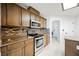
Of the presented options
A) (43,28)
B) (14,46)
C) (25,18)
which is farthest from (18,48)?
(25,18)

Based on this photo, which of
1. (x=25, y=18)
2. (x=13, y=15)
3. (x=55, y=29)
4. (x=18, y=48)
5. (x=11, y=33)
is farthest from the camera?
(x=25, y=18)

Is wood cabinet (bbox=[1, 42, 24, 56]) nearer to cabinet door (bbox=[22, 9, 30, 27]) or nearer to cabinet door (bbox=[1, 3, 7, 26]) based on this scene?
cabinet door (bbox=[1, 3, 7, 26])

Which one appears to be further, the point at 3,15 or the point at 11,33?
the point at 11,33

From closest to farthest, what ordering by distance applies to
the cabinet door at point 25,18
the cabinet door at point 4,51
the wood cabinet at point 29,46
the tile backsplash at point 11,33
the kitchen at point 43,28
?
the cabinet door at point 4,51, the kitchen at point 43,28, the tile backsplash at point 11,33, the wood cabinet at point 29,46, the cabinet door at point 25,18

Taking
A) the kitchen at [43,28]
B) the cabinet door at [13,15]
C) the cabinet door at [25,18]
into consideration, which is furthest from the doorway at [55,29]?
the cabinet door at [25,18]

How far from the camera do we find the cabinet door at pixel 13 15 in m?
2.33

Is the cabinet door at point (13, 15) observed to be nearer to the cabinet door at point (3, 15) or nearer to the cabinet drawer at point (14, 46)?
the cabinet door at point (3, 15)

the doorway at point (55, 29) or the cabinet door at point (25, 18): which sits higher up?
the cabinet door at point (25, 18)

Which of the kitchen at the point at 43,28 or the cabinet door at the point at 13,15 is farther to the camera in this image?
the cabinet door at the point at 13,15

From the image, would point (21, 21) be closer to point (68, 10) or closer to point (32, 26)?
point (32, 26)

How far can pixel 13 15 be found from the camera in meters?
2.50

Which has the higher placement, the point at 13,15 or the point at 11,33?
the point at 13,15

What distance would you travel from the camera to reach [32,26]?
11.3 ft

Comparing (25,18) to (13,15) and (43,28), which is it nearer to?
(13,15)
